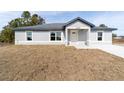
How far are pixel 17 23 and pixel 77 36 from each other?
420 inches

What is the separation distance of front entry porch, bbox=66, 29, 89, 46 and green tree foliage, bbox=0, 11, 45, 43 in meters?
8.36

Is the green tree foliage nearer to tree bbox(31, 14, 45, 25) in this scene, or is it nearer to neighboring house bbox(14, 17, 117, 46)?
tree bbox(31, 14, 45, 25)

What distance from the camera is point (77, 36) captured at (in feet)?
70.6

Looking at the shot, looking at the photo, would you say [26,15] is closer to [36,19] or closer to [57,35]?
[36,19]

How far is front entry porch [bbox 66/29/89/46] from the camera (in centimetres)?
2127

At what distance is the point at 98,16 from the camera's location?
A: 24.7 m

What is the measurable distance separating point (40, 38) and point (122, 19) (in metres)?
13.4

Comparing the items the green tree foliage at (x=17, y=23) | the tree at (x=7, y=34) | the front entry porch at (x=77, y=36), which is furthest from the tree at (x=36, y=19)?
the front entry porch at (x=77, y=36)

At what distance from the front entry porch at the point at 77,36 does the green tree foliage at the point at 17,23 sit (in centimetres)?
836

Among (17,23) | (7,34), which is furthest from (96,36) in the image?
(7,34)

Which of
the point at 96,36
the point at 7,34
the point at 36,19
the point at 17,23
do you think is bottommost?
the point at 96,36
